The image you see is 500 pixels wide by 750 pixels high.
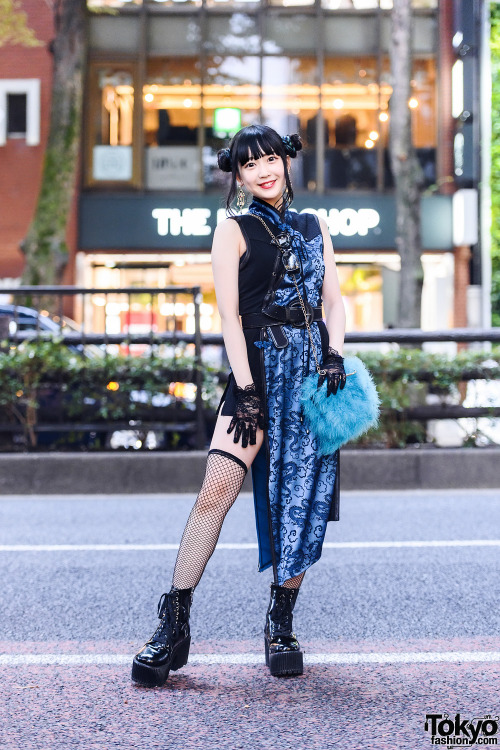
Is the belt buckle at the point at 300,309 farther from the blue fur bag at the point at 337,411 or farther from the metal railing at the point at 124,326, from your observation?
the metal railing at the point at 124,326

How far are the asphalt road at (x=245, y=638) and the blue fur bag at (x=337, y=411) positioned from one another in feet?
2.66

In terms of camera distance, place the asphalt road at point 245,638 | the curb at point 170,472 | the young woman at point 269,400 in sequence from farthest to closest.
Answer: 1. the curb at point 170,472
2. the young woman at point 269,400
3. the asphalt road at point 245,638

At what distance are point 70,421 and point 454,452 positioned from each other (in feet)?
10.8

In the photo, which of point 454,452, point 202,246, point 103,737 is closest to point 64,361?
point 454,452

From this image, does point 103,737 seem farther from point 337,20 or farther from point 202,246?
point 337,20

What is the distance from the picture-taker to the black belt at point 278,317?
3.63m

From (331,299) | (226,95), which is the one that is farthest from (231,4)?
(331,299)

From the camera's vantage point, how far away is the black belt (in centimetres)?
363

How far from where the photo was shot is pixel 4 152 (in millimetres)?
23047

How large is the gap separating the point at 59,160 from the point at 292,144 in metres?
11.7

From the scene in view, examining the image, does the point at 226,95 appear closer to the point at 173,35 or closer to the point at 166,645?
the point at 173,35

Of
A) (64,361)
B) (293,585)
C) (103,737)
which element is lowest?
(103,737)

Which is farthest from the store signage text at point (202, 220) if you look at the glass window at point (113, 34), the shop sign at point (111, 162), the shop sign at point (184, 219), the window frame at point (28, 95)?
the glass window at point (113, 34)

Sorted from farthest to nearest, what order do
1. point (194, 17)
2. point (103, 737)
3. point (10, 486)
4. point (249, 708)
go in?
1. point (194, 17)
2. point (10, 486)
3. point (249, 708)
4. point (103, 737)
